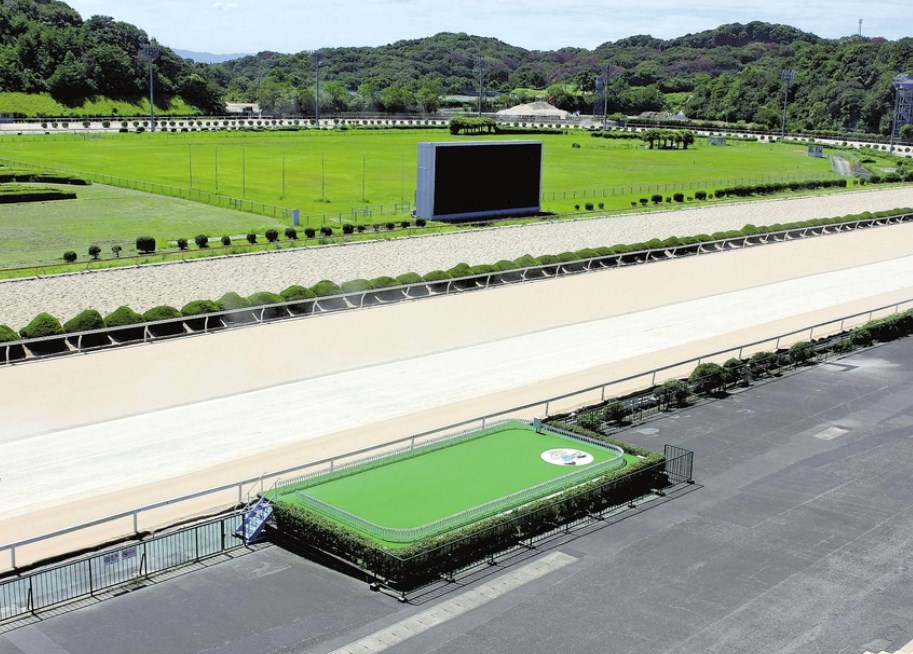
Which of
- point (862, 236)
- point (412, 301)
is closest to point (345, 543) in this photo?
point (412, 301)

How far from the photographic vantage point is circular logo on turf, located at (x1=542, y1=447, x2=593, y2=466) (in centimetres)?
2266

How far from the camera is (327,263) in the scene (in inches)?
1789

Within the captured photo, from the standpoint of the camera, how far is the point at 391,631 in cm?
1636

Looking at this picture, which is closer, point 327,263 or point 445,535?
point 445,535

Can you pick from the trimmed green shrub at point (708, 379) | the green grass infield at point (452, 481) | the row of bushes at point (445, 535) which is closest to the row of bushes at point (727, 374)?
the trimmed green shrub at point (708, 379)

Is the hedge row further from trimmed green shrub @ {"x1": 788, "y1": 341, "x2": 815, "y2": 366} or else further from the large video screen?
trimmed green shrub @ {"x1": 788, "y1": 341, "x2": 815, "y2": 366}

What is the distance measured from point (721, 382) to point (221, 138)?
266 ft

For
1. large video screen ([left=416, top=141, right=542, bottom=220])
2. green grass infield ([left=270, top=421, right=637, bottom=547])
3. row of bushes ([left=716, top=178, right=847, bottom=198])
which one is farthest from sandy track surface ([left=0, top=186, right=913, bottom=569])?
row of bushes ([left=716, top=178, right=847, bottom=198])

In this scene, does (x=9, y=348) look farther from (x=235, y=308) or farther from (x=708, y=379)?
(x=708, y=379)

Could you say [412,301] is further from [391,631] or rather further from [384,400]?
[391,631]

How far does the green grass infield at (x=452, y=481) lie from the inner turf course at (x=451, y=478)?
0.02m

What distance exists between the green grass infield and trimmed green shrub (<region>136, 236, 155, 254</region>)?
25810mm

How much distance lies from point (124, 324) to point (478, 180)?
92.5 feet

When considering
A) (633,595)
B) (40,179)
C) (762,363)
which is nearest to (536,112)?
(40,179)
